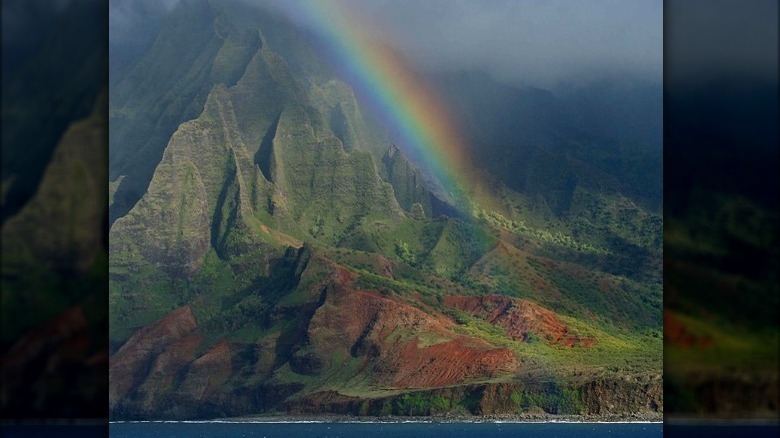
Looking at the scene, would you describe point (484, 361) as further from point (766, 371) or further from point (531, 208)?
point (766, 371)

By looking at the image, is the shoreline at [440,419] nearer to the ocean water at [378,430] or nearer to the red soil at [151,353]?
the ocean water at [378,430]

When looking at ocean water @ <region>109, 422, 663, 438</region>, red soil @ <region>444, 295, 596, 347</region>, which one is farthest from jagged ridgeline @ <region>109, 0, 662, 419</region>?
ocean water @ <region>109, 422, 663, 438</region>

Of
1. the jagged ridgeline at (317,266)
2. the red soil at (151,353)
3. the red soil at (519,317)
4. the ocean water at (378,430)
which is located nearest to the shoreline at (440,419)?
the ocean water at (378,430)

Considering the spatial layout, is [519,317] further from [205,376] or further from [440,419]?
[205,376]

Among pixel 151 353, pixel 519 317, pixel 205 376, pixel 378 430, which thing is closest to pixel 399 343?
pixel 378 430

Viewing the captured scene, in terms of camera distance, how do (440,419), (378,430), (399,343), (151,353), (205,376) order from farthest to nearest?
(151,353), (205,376), (399,343), (440,419), (378,430)
